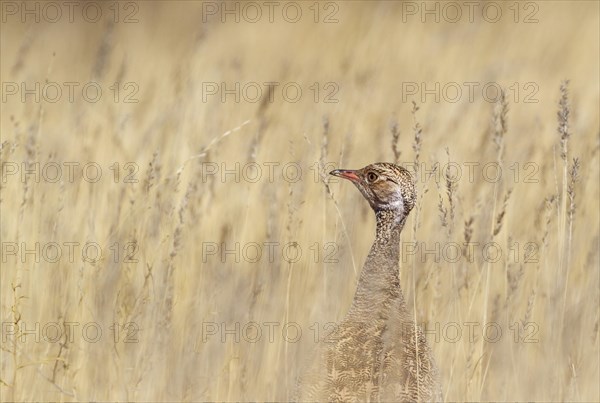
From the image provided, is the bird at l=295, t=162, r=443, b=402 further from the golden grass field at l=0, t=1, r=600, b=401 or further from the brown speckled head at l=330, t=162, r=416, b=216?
the golden grass field at l=0, t=1, r=600, b=401

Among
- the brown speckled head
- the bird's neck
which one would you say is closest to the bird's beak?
the brown speckled head

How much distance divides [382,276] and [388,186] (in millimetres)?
338

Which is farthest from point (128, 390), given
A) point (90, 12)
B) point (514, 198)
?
point (90, 12)

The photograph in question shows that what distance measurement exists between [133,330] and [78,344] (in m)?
0.26

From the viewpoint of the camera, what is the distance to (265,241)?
17.3 feet

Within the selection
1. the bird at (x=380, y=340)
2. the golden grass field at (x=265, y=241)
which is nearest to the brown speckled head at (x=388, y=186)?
the bird at (x=380, y=340)

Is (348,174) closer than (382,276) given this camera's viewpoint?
No

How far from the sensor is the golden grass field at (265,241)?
4.43m

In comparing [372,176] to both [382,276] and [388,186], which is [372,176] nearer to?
[388,186]

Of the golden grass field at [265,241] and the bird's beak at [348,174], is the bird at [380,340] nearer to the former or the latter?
the bird's beak at [348,174]

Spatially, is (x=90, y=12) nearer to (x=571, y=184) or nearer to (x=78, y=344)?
(x=78, y=344)

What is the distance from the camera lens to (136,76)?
11.0m

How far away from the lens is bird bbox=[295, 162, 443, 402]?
358 centimetres

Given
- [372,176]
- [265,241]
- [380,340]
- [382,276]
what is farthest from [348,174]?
[265,241]
